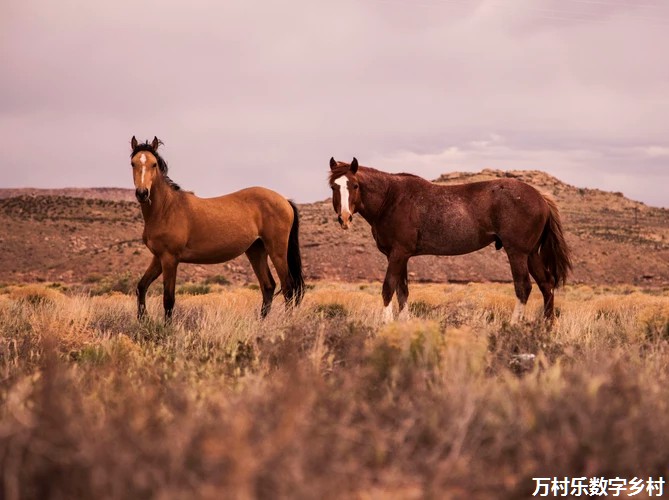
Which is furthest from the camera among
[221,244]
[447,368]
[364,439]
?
[221,244]

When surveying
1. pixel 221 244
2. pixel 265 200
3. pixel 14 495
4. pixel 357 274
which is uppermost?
pixel 265 200

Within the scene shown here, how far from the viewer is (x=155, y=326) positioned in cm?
832

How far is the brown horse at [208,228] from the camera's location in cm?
895

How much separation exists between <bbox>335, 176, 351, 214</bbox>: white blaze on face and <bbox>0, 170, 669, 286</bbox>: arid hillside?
20.9 metres

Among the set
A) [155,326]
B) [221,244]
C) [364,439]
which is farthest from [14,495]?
[221,244]

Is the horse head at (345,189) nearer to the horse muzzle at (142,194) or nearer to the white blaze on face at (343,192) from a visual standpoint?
the white blaze on face at (343,192)

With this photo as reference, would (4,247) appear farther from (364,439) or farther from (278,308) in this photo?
(364,439)

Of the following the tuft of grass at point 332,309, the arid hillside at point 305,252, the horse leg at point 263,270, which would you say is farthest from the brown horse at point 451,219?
the arid hillside at point 305,252

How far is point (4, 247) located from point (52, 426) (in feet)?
163

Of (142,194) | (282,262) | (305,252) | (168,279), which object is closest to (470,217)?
(282,262)

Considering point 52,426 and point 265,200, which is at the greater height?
point 265,200

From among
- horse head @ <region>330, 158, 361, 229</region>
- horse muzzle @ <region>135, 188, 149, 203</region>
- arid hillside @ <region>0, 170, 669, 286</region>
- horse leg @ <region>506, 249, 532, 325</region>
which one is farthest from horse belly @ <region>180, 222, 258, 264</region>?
arid hillside @ <region>0, 170, 669, 286</region>

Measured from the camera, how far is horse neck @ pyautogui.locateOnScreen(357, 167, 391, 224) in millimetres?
9047

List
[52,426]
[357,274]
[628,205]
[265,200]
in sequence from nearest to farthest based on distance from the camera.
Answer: [52,426], [265,200], [357,274], [628,205]
